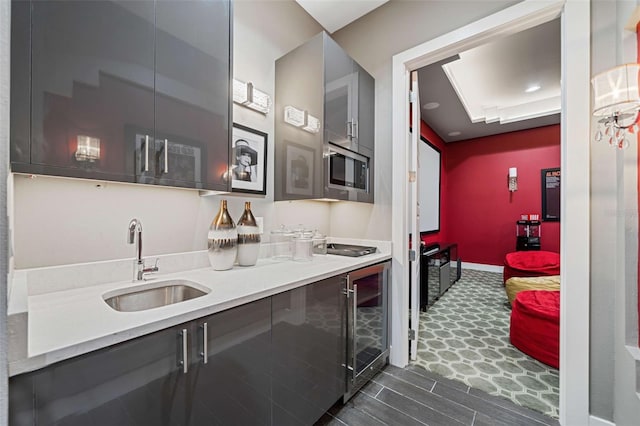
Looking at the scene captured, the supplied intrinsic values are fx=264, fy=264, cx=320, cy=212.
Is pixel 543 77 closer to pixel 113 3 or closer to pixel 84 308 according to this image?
pixel 113 3

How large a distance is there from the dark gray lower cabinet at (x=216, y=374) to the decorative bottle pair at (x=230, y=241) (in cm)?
48

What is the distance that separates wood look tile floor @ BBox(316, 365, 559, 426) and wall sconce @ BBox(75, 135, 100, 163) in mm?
1723

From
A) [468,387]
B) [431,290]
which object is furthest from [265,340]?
[431,290]

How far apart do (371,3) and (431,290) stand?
316cm

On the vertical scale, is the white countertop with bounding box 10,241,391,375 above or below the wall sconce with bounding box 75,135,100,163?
below

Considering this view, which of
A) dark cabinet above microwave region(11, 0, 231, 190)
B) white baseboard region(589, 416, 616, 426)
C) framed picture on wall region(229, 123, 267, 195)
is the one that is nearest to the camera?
dark cabinet above microwave region(11, 0, 231, 190)

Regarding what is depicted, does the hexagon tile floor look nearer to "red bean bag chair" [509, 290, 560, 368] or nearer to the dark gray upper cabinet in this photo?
"red bean bag chair" [509, 290, 560, 368]

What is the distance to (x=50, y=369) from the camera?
0.63 meters

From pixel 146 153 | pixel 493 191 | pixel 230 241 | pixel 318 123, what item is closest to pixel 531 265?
pixel 493 191

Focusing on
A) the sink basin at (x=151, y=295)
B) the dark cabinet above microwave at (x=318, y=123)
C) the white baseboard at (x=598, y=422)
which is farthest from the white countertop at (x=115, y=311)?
the white baseboard at (x=598, y=422)

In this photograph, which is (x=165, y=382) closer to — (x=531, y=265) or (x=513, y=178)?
(x=531, y=265)

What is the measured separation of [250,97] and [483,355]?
109 inches

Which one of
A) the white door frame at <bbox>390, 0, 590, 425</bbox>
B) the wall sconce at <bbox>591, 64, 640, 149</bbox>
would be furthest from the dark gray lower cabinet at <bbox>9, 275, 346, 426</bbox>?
the wall sconce at <bbox>591, 64, 640, 149</bbox>

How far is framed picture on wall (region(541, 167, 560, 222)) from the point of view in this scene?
482cm
